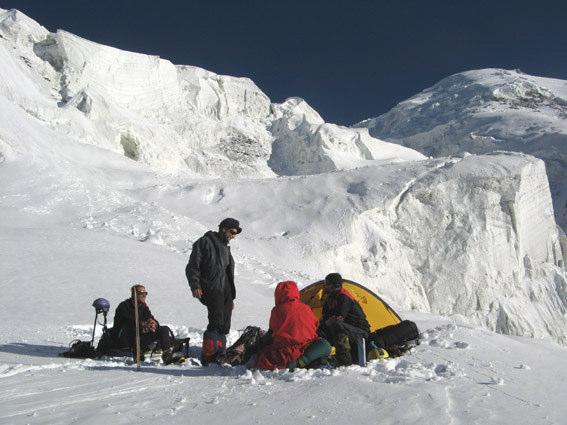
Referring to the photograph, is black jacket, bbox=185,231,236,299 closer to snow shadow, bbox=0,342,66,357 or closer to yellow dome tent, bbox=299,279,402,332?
snow shadow, bbox=0,342,66,357

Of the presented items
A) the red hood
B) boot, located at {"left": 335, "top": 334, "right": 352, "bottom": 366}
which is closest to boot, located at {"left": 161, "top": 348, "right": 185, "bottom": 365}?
the red hood

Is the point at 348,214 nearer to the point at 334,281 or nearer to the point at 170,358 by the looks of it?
the point at 334,281

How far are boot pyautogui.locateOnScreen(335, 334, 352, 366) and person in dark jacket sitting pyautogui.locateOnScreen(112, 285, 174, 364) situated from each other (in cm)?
178

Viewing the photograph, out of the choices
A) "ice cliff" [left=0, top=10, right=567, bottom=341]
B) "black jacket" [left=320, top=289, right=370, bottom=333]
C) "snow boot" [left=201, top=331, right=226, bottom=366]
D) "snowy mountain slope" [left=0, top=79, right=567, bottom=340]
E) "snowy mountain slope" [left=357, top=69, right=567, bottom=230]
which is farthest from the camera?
"snowy mountain slope" [left=357, top=69, right=567, bottom=230]

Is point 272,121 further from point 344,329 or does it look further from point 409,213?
point 344,329

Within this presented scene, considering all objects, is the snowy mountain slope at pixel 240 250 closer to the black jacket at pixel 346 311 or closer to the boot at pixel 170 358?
the boot at pixel 170 358

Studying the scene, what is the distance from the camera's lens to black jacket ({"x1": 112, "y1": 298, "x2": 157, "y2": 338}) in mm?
5422

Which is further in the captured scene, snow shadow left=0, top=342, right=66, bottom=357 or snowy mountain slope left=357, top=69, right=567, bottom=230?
snowy mountain slope left=357, top=69, right=567, bottom=230

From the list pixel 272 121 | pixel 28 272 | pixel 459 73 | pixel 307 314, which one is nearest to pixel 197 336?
pixel 307 314

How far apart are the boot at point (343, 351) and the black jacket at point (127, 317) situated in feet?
6.91

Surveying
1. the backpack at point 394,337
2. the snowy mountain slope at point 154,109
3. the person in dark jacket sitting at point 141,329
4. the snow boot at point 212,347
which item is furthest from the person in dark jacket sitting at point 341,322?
the snowy mountain slope at point 154,109

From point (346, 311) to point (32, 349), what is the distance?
10.6ft

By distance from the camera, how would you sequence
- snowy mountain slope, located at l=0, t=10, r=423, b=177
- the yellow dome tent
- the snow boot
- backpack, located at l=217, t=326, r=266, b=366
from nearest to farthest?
1. backpack, located at l=217, t=326, r=266, b=366
2. the snow boot
3. the yellow dome tent
4. snowy mountain slope, located at l=0, t=10, r=423, b=177

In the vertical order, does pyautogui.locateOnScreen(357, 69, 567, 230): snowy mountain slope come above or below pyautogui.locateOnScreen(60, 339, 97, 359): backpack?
above
